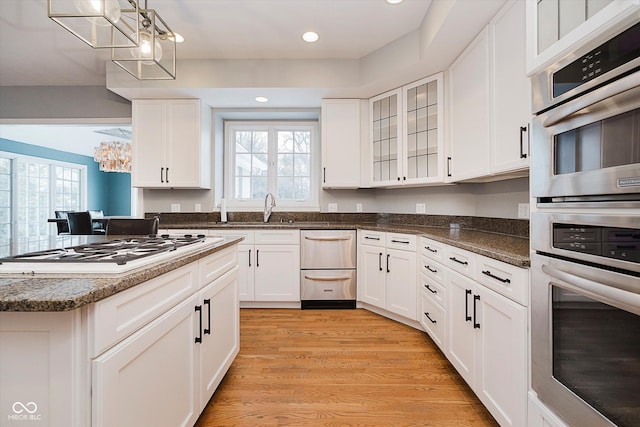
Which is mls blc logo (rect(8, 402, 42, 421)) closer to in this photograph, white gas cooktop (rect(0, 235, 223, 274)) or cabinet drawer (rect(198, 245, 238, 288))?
white gas cooktop (rect(0, 235, 223, 274))

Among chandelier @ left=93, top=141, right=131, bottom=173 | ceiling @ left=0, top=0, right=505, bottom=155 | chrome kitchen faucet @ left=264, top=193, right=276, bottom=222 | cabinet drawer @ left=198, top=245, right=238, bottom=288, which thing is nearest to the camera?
cabinet drawer @ left=198, top=245, right=238, bottom=288

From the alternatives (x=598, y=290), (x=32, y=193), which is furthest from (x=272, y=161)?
(x=32, y=193)

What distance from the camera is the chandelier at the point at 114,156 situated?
567 cm

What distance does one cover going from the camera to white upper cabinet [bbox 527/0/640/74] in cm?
87

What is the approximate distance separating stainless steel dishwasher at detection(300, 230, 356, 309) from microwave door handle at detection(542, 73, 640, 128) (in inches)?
97.6

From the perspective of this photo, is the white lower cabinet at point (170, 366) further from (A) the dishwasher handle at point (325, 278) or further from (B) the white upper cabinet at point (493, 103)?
(B) the white upper cabinet at point (493, 103)

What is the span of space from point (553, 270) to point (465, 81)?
6.23 feet

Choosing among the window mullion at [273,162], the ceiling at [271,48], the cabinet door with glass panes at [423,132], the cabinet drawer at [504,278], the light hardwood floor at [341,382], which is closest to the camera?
the cabinet drawer at [504,278]

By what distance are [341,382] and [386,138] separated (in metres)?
2.45

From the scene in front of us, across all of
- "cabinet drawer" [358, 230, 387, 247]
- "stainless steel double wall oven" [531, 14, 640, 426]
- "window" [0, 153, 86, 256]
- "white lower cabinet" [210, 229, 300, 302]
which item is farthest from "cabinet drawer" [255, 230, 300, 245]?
"window" [0, 153, 86, 256]

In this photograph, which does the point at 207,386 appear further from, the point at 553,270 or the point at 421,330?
the point at 421,330

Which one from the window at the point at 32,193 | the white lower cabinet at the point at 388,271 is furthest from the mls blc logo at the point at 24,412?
the window at the point at 32,193

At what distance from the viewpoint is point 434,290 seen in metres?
2.44

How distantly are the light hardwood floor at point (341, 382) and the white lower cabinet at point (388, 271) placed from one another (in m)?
0.25
